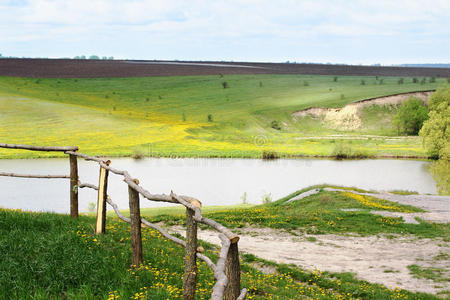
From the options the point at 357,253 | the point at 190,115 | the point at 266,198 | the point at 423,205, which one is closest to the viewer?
the point at 357,253

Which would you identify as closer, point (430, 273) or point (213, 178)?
point (430, 273)

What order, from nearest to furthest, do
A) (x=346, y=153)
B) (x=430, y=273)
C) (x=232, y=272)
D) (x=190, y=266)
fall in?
(x=232, y=272)
(x=190, y=266)
(x=430, y=273)
(x=346, y=153)

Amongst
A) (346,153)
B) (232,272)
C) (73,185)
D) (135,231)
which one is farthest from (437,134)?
(232,272)

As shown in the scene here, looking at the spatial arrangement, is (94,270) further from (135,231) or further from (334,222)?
(334,222)

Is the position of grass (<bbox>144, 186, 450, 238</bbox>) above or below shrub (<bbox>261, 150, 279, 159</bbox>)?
above

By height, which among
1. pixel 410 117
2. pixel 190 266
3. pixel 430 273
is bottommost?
pixel 430 273

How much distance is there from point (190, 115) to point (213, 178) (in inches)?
2221

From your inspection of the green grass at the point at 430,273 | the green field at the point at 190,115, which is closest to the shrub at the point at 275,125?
the green field at the point at 190,115

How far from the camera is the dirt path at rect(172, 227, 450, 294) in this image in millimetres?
15860

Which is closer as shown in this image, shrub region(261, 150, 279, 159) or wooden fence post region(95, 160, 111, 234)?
wooden fence post region(95, 160, 111, 234)

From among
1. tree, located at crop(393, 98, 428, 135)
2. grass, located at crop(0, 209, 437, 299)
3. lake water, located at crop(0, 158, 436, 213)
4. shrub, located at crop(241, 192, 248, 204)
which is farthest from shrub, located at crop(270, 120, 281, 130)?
grass, located at crop(0, 209, 437, 299)

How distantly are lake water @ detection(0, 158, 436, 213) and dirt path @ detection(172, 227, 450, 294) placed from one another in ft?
67.7

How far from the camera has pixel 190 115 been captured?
355 feet

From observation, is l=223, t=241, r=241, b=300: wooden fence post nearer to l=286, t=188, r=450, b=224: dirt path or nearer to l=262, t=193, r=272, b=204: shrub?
l=286, t=188, r=450, b=224: dirt path
